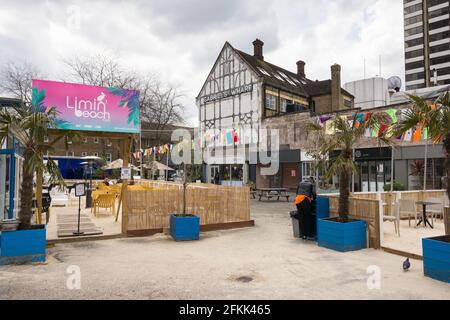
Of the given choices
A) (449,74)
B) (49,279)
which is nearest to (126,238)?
(49,279)

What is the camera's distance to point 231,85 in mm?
30641

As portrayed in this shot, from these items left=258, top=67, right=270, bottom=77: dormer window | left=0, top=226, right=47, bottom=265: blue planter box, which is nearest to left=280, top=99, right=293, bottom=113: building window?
left=258, top=67, right=270, bottom=77: dormer window

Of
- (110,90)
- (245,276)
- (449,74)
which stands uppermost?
(449,74)

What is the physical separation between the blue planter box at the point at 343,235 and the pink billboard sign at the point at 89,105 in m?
5.08

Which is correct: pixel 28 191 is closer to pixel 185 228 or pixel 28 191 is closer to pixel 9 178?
pixel 185 228

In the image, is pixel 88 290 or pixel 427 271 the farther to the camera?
pixel 427 271

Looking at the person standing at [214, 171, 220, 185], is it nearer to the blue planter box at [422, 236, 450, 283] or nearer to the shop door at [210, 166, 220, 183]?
the shop door at [210, 166, 220, 183]

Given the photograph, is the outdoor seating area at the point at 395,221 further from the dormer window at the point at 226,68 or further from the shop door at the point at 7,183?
the dormer window at the point at 226,68

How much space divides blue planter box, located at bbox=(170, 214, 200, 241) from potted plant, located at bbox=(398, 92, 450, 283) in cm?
487

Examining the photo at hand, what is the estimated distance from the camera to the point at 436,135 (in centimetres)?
543

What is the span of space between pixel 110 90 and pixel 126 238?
3597 millimetres

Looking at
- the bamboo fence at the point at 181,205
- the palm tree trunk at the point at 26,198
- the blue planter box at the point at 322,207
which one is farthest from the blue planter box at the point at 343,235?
the palm tree trunk at the point at 26,198

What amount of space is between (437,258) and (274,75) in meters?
28.1
